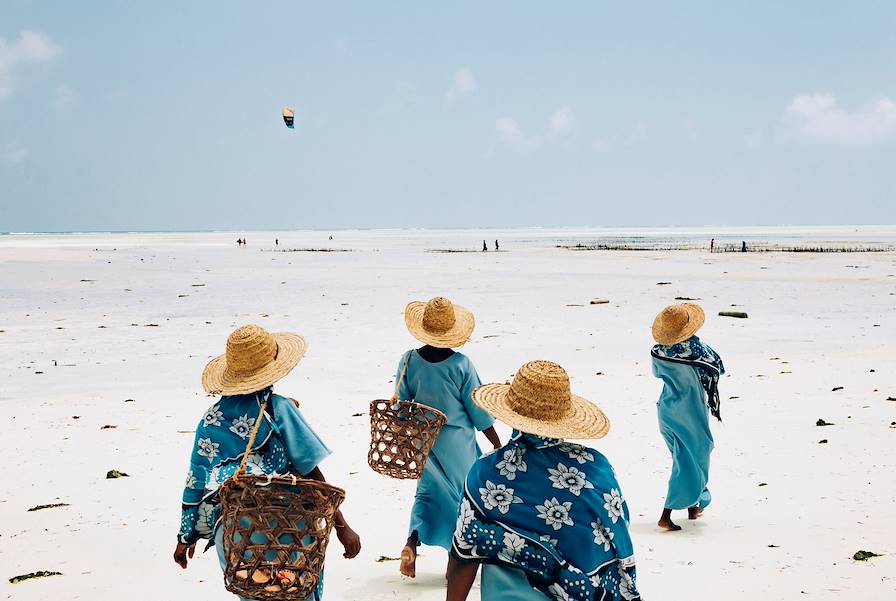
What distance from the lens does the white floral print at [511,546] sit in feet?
9.11

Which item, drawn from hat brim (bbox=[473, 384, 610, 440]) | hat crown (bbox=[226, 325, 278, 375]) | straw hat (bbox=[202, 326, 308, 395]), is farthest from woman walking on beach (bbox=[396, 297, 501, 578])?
hat brim (bbox=[473, 384, 610, 440])

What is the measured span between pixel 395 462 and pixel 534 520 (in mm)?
2214

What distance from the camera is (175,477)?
24.2 ft

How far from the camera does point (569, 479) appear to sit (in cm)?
278

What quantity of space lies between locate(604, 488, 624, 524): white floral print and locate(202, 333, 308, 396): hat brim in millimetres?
1469

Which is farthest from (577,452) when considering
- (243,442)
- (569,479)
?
(243,442)

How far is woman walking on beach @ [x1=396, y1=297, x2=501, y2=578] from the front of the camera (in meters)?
4.97

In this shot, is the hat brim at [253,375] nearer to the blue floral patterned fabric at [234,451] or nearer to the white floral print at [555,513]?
the blue floral patterned fabric at [234,451]

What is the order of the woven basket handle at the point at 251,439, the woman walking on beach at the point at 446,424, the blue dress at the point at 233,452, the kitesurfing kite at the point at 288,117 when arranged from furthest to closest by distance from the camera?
the kitesurfing kite at the point at 288,117
the woman walking on beach at the point at 446,424
the blue dress at the point at 233,452
the woven basket handle at the point at 251,439

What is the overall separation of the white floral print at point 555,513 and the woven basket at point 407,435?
6.67 feet

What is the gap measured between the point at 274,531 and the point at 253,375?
79cm

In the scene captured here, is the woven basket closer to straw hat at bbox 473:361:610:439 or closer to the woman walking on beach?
the woman walking on beach

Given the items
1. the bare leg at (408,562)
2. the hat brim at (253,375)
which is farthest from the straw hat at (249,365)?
the bare leg at (408,562)

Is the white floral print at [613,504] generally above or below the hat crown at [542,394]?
below
